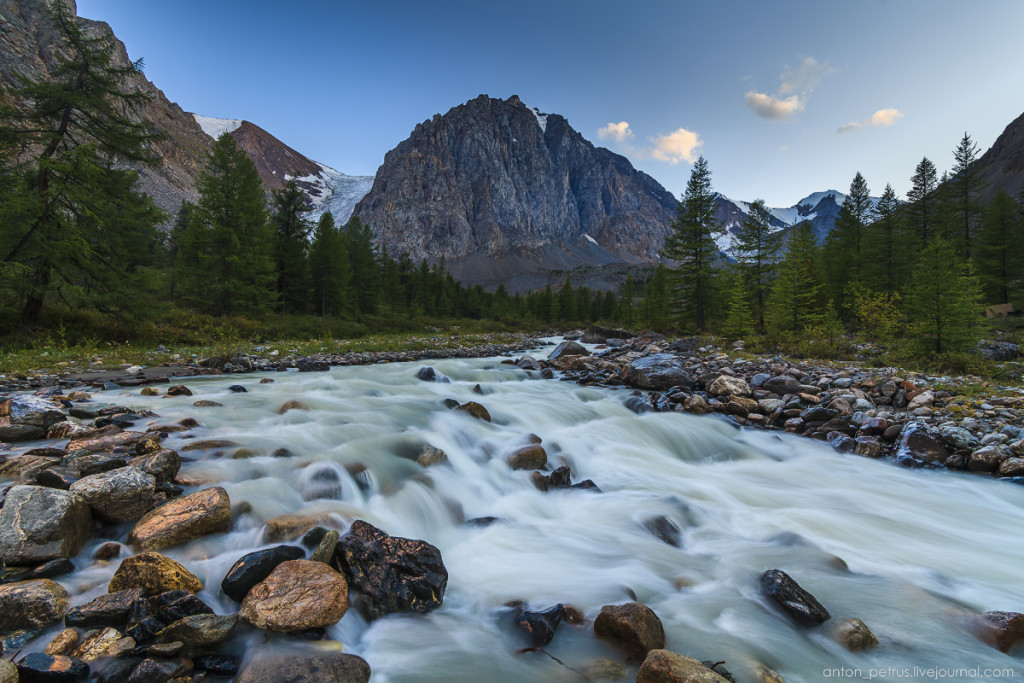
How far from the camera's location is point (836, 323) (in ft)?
60.0

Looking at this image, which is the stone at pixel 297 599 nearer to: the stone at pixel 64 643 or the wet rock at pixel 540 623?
the stone at pixel 64 643

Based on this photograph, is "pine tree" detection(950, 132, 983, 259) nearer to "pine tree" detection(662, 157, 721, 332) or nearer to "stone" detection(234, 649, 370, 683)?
"pine tree" detection(662, 157, 721, 332)

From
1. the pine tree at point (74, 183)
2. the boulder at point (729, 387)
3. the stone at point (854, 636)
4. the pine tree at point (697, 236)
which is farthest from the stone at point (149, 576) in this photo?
the pine tree at point (697, 236)

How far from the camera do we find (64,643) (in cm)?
215

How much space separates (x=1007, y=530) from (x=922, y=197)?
4295 centimetres

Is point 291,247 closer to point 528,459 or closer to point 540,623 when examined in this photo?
point 528,459

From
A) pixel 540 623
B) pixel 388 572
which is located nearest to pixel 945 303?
pixel 540 623

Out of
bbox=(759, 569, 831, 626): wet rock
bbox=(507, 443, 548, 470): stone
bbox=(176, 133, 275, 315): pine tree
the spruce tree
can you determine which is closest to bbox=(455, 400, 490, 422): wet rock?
bbox=(507, 443, 548, 470): stone

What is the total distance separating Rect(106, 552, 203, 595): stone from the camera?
2656 millimetres

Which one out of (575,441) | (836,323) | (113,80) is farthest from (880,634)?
(113,80)

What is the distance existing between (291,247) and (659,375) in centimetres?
3260

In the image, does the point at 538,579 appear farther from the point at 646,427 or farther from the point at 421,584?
the point at 646,427

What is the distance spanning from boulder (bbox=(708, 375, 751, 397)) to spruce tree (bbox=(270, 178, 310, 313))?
3265cm

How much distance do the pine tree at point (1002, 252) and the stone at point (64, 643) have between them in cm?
5020
